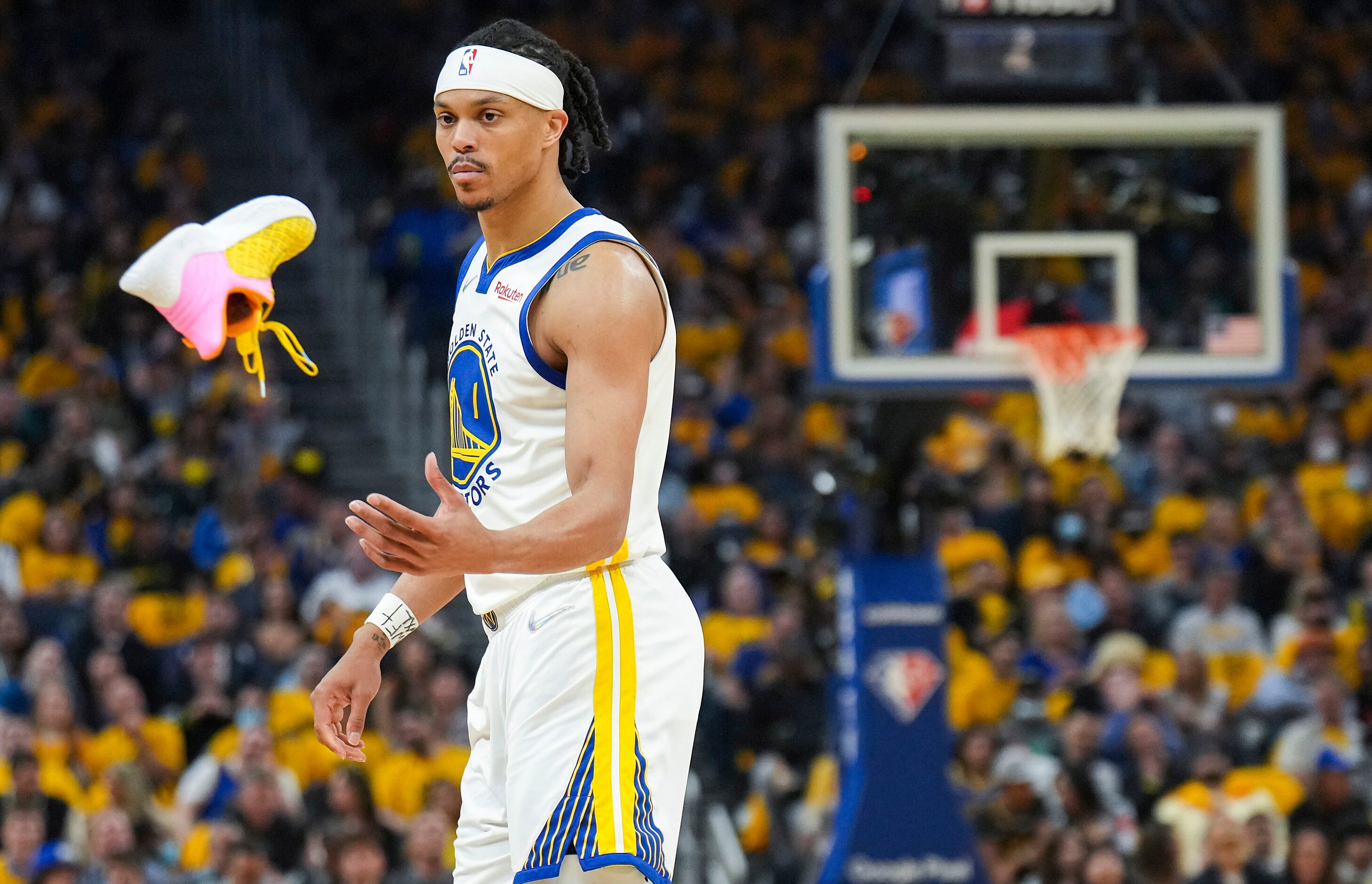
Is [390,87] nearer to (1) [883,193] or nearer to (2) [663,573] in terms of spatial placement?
(1) [883,193]

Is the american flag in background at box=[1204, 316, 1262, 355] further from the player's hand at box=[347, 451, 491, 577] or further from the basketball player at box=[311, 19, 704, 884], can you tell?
the player's hand at box=[347, 451, 491, 577]

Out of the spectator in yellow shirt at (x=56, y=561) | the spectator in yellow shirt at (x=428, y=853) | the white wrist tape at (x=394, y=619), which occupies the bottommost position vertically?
the spectator in yellow shirt at (x=428, y=853)

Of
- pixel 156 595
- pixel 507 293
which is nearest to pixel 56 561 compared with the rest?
pixel 156 595

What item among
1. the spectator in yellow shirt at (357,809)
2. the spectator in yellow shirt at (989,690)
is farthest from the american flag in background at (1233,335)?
the spectator in yellow shirt at (357,809)

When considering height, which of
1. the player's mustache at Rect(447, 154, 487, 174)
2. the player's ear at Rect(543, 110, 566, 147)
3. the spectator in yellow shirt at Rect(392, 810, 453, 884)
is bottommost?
the spectator in yellow shirt at Rect(392, 810, 453, 884)

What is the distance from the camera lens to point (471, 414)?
11.9ft

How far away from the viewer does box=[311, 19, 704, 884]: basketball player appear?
333 cm

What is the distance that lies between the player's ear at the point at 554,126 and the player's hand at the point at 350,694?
3.33 feet

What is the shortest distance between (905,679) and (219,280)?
5.68m

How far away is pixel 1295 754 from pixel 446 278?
6993mm

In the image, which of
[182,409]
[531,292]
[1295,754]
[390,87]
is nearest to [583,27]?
[390,87]

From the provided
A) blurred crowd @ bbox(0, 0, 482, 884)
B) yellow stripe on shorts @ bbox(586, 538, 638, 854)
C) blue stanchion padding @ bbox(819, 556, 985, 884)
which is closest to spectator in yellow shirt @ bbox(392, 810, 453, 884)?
blurred crowd @ bbox(0, 0, 482, 884)

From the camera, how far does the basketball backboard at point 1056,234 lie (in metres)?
8.94

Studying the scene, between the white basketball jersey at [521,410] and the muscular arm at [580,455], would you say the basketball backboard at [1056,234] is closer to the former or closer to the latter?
the white basketball jersey at [521,410]
